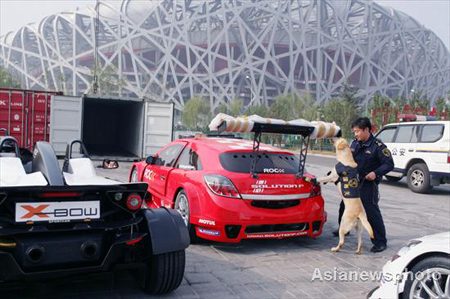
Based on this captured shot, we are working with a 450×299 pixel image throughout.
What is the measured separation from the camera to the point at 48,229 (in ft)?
9.57

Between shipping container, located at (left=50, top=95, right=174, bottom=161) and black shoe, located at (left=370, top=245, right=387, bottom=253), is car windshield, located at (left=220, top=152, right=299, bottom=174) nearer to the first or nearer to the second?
black shoe, located at (left=370, top=245, right=387, bottom=253)

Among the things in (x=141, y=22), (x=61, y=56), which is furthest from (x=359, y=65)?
(x=61, y=56)

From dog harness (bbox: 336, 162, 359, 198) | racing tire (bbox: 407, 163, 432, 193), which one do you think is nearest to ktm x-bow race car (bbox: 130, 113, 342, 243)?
dog harness (bbox: 336, 162, 359, 198)

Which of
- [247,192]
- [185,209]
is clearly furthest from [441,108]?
[185,209]

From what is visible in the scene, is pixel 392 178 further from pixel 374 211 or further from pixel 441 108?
pixel 441 108

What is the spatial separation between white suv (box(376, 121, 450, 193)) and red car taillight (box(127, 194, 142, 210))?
34.2 ft

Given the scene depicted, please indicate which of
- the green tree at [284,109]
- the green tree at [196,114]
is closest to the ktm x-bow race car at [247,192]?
the green tree at [284,109]

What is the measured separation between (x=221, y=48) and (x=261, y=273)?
78127 millimetres

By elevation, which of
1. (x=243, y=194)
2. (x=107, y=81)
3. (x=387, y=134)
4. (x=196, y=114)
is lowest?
(x=243, y=194)

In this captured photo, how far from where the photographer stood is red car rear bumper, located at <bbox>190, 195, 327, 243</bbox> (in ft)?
16.2

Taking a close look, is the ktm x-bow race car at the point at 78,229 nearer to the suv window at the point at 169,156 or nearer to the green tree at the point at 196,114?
the suv window at the point at 169,156

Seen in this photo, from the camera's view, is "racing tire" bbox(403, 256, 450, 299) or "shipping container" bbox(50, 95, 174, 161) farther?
"shipping container" bbox(50, 95, 174, 161)

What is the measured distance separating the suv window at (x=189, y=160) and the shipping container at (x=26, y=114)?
9.53 metres

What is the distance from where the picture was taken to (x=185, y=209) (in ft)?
17.9
